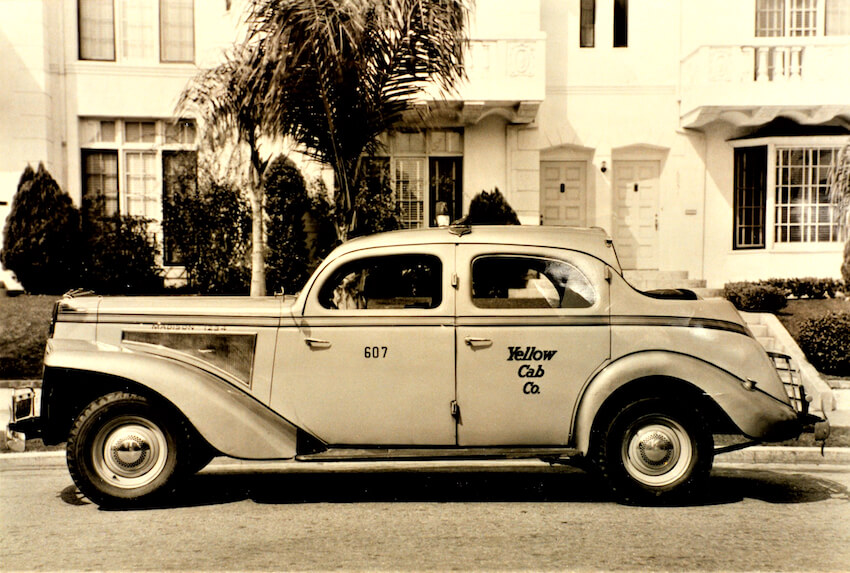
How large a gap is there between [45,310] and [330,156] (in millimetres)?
5926

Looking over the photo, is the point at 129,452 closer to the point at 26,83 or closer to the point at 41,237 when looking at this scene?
the point at 41,237

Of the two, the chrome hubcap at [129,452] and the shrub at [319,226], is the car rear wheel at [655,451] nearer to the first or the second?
the chrome hubcap at [129,452]

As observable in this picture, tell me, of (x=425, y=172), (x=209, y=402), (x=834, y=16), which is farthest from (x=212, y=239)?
(x=834, y=16)

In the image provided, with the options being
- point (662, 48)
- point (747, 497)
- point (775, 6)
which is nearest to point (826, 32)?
point (775, 6)

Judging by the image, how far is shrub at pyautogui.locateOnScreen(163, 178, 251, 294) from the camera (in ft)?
47.6

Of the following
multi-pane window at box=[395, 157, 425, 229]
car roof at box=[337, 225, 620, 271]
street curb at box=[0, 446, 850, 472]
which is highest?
multi-pane window at box=[395, 157, 425, 229]

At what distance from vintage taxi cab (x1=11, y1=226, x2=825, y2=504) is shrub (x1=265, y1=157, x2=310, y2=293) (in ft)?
29.9

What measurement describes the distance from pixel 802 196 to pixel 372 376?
14.1 meters

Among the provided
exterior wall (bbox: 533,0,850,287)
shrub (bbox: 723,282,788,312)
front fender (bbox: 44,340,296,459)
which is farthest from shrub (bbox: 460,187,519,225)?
front fender (bbox: 44,340,296,459)

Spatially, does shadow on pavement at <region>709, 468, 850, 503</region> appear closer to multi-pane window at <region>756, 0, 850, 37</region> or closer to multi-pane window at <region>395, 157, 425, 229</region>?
multi-pane window at <region>395, 157, 425, 229</region>

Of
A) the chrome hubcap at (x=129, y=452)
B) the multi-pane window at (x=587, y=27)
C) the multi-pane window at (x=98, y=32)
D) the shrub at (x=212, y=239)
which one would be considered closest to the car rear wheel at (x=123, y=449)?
the chrome hubcap at (x=129, y=452)

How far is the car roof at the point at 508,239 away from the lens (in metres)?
6.21

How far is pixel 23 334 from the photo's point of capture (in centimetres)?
1238

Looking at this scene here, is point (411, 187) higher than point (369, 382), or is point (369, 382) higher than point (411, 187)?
point (411, 187)
